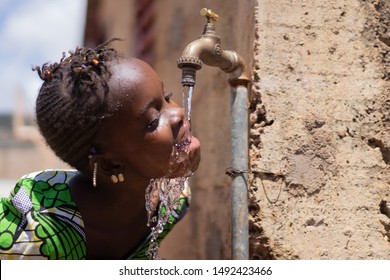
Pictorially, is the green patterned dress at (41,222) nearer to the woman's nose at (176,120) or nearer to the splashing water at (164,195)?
the splashing water at (164,195)

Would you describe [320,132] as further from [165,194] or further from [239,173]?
[165,194]

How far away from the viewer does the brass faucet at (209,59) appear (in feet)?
6.75

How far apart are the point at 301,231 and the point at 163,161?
0.50 metres

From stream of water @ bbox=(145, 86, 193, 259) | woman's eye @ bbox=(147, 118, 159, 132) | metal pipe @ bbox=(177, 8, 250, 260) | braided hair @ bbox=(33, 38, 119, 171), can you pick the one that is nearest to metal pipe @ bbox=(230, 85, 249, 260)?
metal pipe @ bbox=(177, 8, 250, 260)

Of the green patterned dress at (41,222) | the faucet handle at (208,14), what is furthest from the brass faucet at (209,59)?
the green patterned dress at (41,222)

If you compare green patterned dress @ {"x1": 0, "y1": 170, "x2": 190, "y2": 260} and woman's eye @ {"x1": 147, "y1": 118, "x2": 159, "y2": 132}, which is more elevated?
woman's eye @ {"x1": 147, "y1": 118, "x2": 159, "y2": 132}

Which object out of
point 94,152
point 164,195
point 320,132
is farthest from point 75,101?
point 320,132

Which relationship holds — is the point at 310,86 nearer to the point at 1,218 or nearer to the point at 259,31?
the point at 259,31

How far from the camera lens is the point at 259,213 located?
219 centimetres

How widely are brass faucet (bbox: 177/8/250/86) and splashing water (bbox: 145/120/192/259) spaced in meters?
0.19

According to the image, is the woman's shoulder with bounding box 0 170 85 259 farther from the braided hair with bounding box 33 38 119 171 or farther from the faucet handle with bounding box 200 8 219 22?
the faucet handle with bounding box 200 8 219 22

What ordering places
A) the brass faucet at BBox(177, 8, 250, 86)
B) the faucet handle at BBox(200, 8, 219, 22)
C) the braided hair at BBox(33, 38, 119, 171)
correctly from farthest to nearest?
the faucet handle at BBox(200, 8, 219, 22)
the brass faucet at BBox(177, 8, 250, 86)
the braided hair at BBox(33, 38, 119, 171)

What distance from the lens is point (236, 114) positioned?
2209 mm

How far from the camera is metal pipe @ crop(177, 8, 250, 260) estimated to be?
2.14 metres
